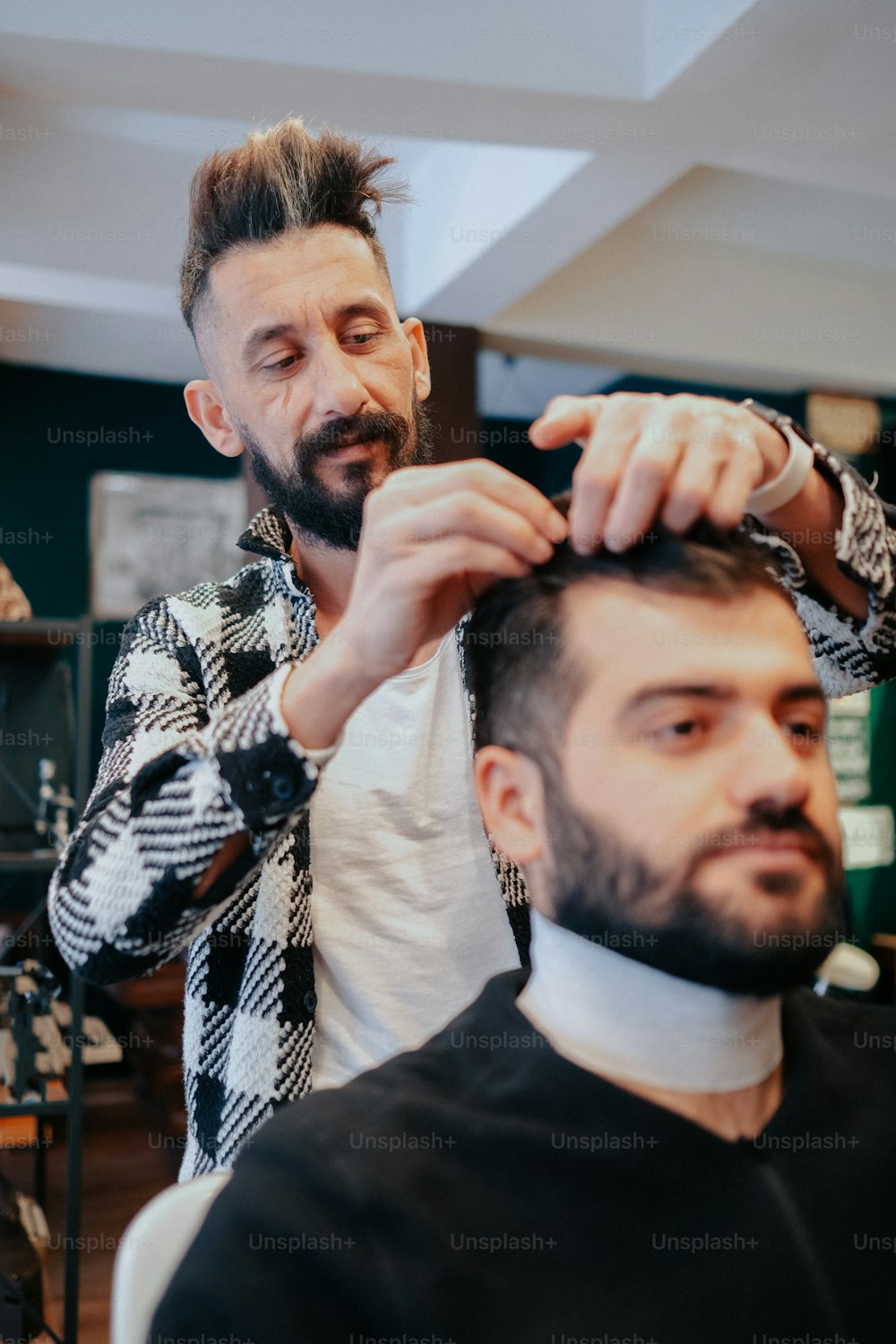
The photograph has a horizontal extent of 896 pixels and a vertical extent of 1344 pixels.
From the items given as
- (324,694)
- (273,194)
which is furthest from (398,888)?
(273,194)

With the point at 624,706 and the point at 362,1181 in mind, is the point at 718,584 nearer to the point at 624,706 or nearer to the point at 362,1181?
the point at 624,706

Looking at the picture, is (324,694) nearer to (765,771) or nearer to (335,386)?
(765,771)

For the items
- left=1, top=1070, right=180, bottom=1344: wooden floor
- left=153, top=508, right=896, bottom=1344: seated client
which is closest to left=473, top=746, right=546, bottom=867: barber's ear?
left=153, top=508, right=896, bottom=1344: seated client

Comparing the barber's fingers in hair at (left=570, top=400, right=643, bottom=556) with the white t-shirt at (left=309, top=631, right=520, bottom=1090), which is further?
the white t-shirt at (left=309, top=631, right=520, bottom=1090)

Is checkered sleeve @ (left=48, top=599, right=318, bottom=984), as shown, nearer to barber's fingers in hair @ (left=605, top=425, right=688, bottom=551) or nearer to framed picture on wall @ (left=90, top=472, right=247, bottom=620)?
barber's fingers in hair @ (left=605, top=425, right=688, bottom=551)

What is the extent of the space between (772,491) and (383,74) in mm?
2558

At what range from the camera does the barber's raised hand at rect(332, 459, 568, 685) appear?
89 cm

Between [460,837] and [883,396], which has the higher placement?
[883,396]

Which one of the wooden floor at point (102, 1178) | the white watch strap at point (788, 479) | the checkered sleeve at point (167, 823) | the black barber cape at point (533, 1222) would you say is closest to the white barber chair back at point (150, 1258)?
the black barber cape at point (533, 1222)

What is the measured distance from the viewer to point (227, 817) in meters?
1.02

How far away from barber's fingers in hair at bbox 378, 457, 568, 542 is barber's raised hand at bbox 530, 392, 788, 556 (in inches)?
1.3

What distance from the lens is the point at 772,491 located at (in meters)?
1.02

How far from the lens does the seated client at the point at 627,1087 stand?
0.83 m

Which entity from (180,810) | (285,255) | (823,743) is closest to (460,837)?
(180,810)
